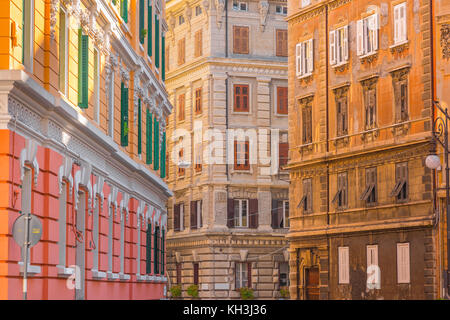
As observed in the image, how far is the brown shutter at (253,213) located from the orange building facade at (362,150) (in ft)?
50.6

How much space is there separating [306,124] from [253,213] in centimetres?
1713

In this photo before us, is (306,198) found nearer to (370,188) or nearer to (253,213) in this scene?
(370,188)

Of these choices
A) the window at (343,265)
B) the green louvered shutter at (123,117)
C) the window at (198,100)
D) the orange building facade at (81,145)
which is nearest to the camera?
the orange building facade at (81,145)

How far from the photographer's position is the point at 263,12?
73438 mm

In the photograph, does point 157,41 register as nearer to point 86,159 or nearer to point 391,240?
point 391,240

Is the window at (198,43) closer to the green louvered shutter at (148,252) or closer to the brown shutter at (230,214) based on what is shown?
the brown shutter at (230,214)

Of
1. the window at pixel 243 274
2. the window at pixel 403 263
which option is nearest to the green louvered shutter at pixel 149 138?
the window at pixel 403 263

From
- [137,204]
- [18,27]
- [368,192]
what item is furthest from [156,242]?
[18,27]

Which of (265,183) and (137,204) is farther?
(265,183)

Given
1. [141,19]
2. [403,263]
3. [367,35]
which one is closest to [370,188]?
[403,263]

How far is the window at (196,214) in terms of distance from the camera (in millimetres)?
71438

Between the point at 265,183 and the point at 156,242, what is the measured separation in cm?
2551

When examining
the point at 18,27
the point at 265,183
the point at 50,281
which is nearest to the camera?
the point at 18,27

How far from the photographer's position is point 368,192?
1916 inches
